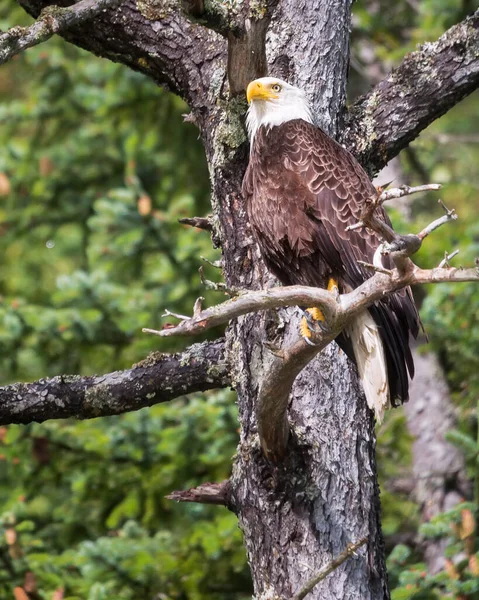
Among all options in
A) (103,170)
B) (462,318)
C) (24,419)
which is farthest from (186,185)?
(24,419)

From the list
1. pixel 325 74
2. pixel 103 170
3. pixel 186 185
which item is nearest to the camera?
pixel 325 74

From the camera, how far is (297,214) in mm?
3953

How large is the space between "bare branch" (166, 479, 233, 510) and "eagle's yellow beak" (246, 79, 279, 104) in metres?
1.66

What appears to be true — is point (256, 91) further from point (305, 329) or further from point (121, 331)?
point (121, 331)

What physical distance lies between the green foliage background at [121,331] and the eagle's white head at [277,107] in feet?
6.28

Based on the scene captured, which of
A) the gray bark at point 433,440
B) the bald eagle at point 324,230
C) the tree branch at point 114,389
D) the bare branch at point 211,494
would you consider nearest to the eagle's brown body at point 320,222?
the bald eagle at point 324,230

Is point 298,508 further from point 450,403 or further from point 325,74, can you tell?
point 450,403

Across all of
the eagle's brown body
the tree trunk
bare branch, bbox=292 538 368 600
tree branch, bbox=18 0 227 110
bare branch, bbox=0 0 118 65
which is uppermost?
tree branch, bbox=18 0 227 110

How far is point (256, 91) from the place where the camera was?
3.96 metres

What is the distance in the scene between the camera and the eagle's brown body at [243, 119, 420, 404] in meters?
3.83

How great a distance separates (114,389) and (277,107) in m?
1.50

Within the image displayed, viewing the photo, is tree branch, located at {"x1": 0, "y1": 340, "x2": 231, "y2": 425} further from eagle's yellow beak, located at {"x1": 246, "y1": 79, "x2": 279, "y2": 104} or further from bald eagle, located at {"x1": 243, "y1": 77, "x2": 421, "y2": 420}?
eagle's yellow beak, located at {"x1": 246, "y1": 79, "x2": 279, "y2": 104}

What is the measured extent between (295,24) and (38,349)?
3.32 m

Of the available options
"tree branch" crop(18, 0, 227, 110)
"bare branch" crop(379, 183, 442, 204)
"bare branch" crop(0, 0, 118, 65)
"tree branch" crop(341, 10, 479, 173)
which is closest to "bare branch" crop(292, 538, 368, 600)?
"bare branch" crop(379, 183, 442, 204)
